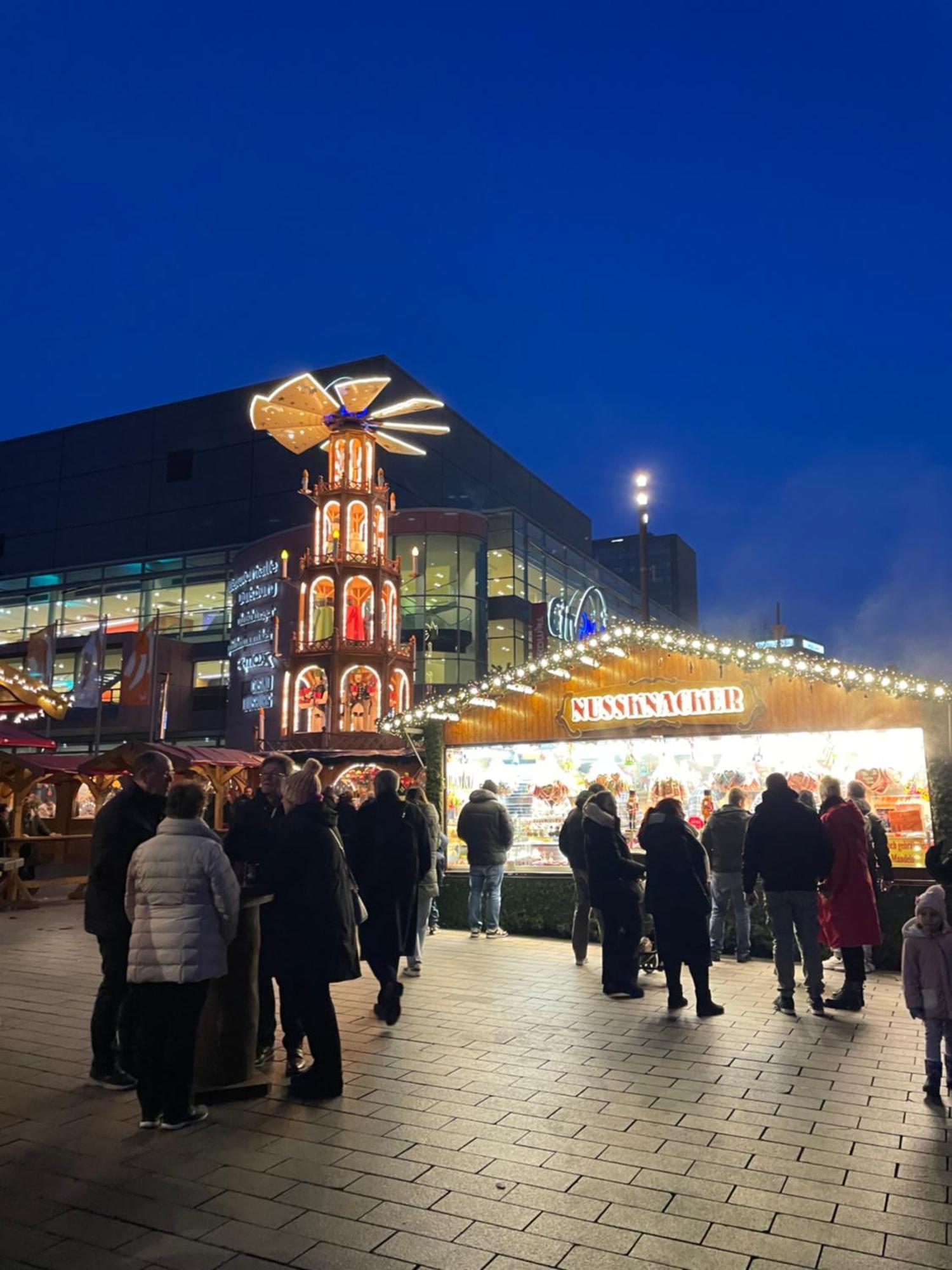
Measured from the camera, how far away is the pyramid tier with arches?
27734 millimetres

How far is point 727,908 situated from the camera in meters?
10.2

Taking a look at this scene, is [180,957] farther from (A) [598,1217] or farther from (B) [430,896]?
(B) [430,896]

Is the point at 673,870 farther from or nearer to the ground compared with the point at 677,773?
nearer to the ground

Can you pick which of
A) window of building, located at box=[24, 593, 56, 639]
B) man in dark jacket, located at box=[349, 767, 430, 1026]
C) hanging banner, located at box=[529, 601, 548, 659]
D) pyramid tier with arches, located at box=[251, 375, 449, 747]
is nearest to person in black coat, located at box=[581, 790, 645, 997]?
man in dark jacket, located at box=[349, 767, 430, 1026]

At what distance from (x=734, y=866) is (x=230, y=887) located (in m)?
6.67

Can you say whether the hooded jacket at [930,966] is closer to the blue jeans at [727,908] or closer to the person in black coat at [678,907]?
the person in black coat at [678,907]

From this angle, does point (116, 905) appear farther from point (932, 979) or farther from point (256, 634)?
point (256, 634)

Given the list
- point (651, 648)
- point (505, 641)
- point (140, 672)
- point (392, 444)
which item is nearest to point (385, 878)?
point (651, 648)

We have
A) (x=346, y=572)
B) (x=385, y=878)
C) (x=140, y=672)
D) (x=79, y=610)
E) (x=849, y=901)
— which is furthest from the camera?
(x=79, y=610)

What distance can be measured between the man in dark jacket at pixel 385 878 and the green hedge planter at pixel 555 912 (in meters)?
4.31

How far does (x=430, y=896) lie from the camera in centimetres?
971

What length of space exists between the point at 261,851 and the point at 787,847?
4345 millimetres

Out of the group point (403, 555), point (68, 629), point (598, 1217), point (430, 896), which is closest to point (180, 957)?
point (598, 1217)

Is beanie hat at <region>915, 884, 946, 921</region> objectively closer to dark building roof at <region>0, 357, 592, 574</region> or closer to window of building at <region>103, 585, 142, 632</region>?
dark building roof at <region>0, 357, 592, 574</region>
